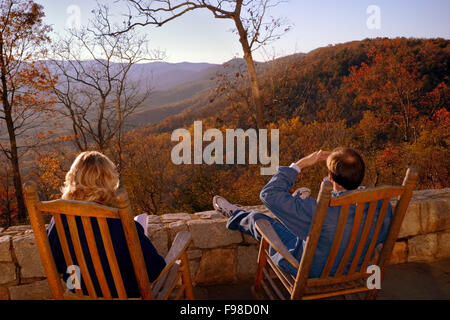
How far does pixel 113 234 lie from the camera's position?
3.84ft

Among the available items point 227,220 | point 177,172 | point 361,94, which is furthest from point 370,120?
point 227,220

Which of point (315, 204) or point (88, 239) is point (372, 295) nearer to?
point (315, 204)

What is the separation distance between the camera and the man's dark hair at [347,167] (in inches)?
53.2

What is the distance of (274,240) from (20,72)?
35.1 ft

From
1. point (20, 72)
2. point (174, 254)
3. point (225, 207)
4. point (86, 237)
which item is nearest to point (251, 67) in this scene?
point (225, 207)

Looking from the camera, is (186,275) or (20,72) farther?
(20,72)

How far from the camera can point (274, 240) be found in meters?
1.50

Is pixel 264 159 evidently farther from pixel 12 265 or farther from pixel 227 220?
pixel 12 265

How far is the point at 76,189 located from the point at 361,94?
21761 mm

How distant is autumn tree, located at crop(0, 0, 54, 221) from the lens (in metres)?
9.48

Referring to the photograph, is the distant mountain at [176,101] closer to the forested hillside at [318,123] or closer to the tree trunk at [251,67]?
the forested hillside at [318,123]

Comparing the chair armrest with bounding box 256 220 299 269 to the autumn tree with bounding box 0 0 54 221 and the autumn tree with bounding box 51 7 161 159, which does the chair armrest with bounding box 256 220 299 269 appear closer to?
the autumn tree with bounding box 51 7 161 159

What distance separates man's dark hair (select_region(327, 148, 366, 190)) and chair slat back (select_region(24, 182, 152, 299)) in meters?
0.84

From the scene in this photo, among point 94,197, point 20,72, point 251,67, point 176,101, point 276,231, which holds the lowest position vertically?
point 276,231
